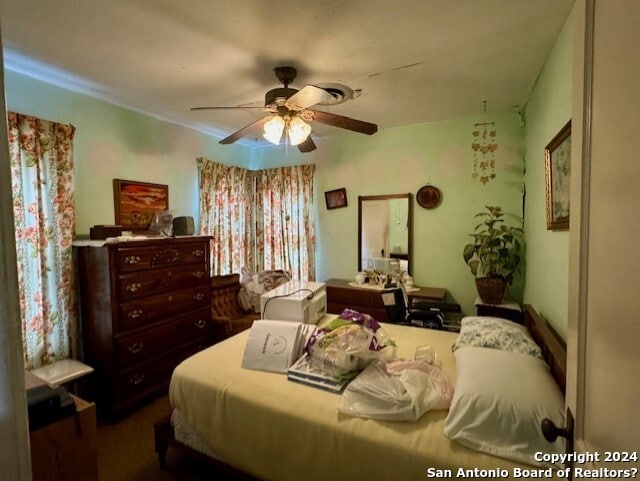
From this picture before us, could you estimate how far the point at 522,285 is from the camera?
9.84ft

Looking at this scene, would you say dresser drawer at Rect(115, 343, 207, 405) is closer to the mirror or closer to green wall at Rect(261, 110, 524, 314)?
green wall at Rect(261, 110, 524, 314)

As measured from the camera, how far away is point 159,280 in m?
2.56

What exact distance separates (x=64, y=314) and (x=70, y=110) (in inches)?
64.2

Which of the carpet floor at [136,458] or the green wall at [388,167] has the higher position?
the green wall at [388,167]

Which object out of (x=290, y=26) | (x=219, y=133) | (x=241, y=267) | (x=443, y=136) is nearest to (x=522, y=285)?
(x=443, y=136)

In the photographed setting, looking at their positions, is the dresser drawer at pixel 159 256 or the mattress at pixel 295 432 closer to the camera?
A: the mattress at pixel 295 432

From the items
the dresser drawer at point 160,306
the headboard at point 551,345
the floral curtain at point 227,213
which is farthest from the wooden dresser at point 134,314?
the headboard at point 551,345

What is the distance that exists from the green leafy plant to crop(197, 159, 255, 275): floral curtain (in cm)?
280

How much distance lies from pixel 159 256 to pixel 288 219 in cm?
190

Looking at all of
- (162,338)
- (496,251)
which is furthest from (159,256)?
(496,251)

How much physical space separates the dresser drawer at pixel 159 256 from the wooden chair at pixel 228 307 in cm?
54

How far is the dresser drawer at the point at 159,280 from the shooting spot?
7.64 feet

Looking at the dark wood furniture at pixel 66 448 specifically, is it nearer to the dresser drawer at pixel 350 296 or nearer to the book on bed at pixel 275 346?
the book on bed at pixel 275 346

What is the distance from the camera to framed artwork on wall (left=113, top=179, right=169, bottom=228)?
108 inches
